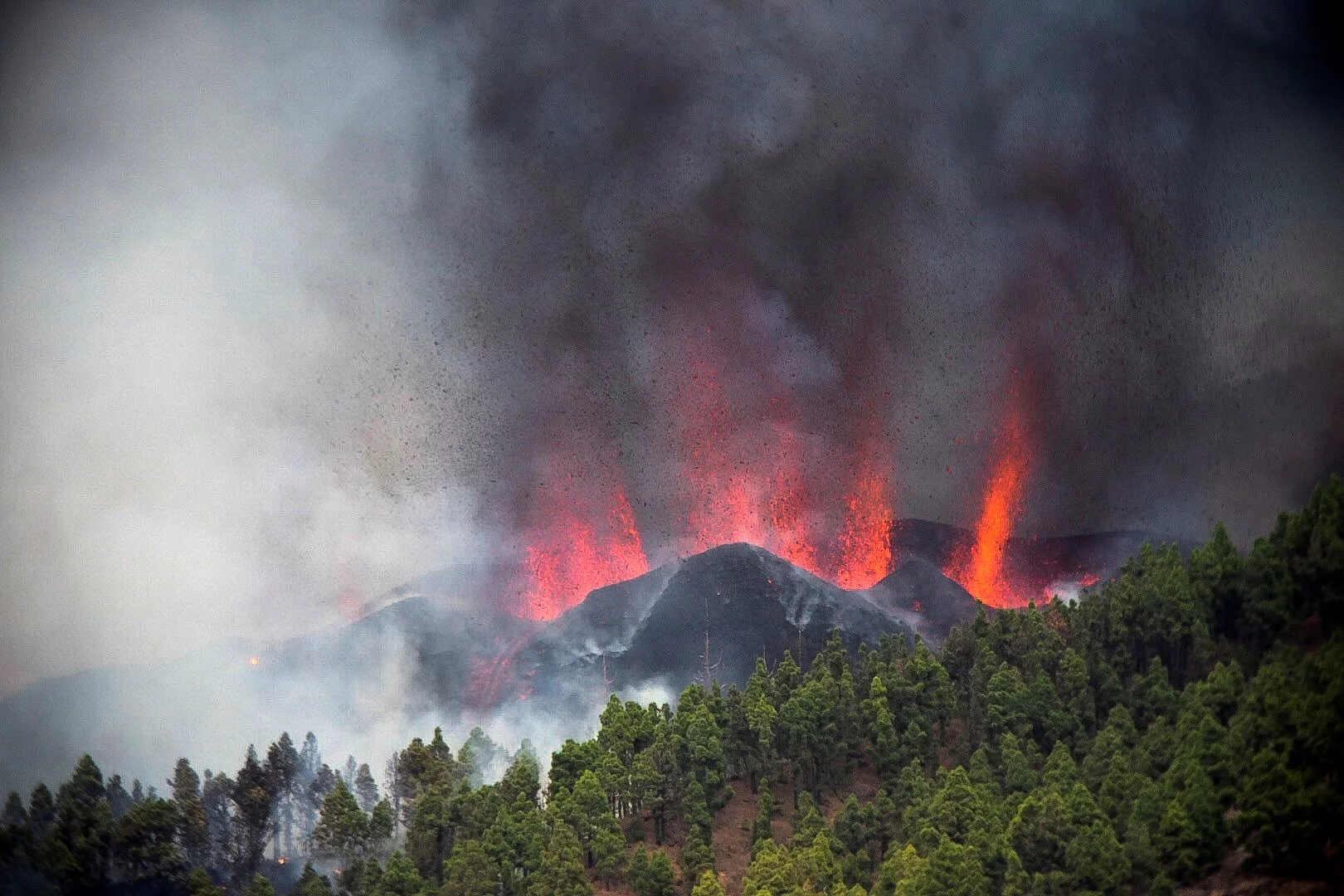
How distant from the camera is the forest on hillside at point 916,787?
75.6 meters

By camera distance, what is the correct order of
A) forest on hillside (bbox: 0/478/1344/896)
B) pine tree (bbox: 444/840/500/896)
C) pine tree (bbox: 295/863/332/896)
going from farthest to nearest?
pine tree (bbox: 295/863/332/896) → pine tree (bbox: 444/840/500/896) → forest on hillside (bbox: 0/478/1344/896)

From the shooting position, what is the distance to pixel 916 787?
86.8 meters

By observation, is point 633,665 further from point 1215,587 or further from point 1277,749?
point 1277,749

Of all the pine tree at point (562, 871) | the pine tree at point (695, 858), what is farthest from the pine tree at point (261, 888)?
the pine tree at point (695, 858)

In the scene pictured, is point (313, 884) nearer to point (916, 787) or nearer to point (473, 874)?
point (473, 874)

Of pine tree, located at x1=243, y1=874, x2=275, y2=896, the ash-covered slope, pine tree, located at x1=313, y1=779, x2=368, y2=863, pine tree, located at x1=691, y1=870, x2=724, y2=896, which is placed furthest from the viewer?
the ash-covered slope

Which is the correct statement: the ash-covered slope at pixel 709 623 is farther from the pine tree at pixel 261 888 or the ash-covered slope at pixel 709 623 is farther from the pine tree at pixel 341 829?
the pine tree at pixel 261 888

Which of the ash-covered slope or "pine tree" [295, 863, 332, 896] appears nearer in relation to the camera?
"pine tree" [295, 863, 332, 896]

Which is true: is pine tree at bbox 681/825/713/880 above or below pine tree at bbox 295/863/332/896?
below

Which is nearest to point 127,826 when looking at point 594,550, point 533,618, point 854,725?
point 854,725

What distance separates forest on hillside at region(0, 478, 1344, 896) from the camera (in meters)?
75.6

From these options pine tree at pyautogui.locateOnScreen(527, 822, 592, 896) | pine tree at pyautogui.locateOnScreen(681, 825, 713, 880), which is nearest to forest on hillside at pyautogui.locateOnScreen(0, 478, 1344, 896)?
pine tree at pyautogui.locateOnScreen(527, 822, 592, 896)

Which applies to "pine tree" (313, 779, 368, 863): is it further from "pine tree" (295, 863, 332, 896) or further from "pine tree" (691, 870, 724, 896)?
"pine tree" (691, 870, 724, 896)

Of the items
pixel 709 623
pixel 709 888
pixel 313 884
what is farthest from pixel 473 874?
pixel 709 623
